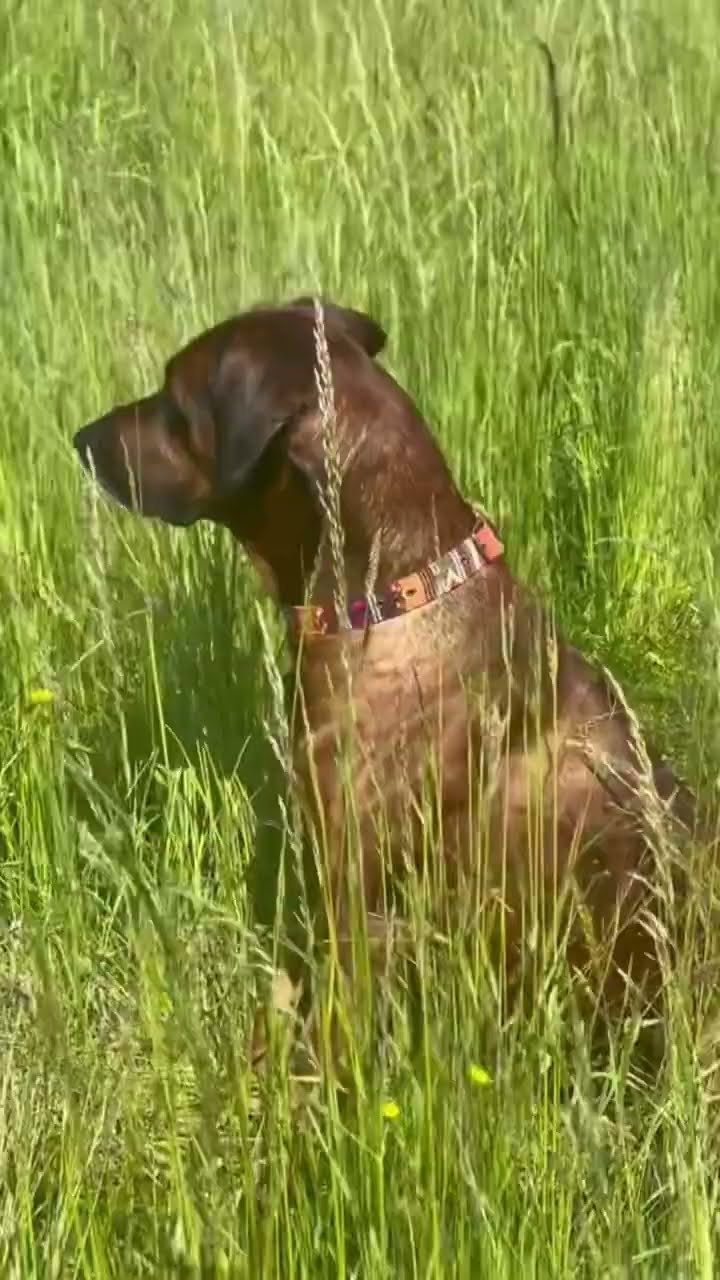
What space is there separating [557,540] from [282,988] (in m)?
1.56

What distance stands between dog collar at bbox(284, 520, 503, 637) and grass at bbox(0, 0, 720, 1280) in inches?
8.4

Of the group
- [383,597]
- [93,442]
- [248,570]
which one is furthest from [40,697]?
[248,570]

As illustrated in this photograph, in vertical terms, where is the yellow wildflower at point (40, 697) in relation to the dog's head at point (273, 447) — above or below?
below

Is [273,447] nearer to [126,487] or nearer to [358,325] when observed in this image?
[126,487]

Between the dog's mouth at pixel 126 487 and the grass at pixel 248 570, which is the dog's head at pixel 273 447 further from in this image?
the grass at pixel 248 570

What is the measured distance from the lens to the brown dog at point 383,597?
178 cm

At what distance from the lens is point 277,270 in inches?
108

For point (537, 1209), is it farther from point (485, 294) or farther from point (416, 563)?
point (485, 294)

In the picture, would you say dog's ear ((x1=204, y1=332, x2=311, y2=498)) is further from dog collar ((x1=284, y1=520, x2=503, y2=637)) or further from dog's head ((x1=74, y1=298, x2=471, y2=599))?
dog collar ((x1=284, y1=520, x2=503, y2=637))

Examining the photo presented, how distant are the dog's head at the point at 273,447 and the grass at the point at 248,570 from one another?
0.48 ft

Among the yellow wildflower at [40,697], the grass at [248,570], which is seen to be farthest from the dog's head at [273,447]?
the yellow wildflower at [40,697]

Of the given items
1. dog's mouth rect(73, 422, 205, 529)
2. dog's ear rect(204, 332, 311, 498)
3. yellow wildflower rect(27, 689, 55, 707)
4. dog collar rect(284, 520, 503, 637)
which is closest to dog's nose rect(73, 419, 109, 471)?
dog's mouth rect(73, 422, 205, 529)

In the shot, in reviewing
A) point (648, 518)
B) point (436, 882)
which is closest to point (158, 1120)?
point (436, 882)

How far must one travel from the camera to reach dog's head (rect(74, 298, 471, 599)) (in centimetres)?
198
